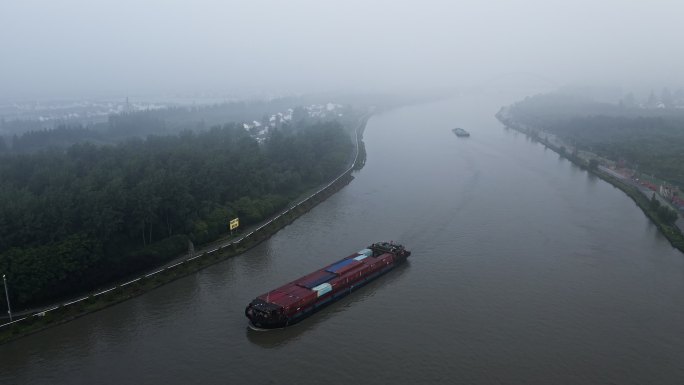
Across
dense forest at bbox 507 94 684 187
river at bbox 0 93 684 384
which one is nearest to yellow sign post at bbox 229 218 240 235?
river at bbox 0 93 684 384

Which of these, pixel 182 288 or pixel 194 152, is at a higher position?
pixel 194 152

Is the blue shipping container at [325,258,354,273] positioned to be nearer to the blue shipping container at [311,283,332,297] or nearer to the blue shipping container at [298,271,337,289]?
the blue shipping container at [298,271,337,289]

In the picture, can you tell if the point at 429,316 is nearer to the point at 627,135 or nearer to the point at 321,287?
the point at 321,287

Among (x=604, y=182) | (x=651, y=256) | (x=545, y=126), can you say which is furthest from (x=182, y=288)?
(x=545, y=126)

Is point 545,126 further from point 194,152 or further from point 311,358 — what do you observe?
point 311,358

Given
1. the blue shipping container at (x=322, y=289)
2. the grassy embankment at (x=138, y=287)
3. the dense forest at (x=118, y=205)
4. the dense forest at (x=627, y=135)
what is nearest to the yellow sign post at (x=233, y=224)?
the dense forest at (x=118, y=205)

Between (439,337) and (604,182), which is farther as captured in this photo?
(604,182)

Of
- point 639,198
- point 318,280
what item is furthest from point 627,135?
point 318,280
